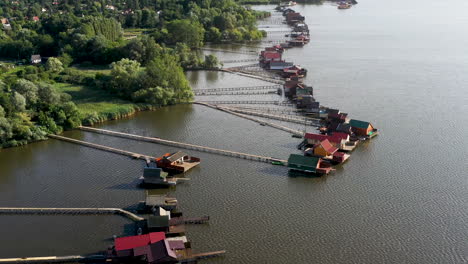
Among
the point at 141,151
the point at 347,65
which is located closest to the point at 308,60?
the point at 347,65

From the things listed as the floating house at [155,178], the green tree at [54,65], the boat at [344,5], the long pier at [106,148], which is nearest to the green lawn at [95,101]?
the long pier at [106,148]

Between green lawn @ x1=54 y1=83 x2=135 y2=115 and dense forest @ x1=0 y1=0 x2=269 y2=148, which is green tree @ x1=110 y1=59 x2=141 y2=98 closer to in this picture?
dense forest @ x1=0 y1=0 x2=269 y2=148

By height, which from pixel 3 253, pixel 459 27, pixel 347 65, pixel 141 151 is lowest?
pixel 3 253

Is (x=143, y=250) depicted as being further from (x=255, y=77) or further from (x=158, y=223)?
(x=255, y=77)

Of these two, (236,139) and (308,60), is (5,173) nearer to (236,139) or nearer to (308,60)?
(236,139)

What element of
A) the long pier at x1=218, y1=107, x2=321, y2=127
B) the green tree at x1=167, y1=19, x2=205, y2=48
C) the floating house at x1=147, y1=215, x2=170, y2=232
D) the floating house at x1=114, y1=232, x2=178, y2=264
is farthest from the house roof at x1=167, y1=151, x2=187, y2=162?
the green tree at x1=167, y1=19, x2=205, y2=48

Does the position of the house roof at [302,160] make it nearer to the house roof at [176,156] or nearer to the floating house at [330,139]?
the floating house at [330,139]

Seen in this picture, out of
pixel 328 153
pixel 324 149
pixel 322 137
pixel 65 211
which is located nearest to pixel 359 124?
pixel 322 137
